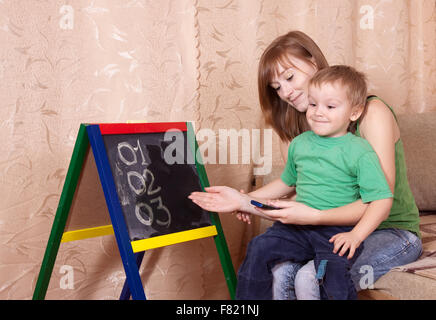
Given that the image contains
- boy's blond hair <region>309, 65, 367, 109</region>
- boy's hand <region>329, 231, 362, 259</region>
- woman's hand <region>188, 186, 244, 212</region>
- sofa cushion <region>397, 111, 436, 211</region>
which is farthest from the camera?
sofa cushion <region>397, 111, 436, 211</region>

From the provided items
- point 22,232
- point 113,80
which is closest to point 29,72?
point 113,80

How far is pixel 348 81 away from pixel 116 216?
2.26 feet

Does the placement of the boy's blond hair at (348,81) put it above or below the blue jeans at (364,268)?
above

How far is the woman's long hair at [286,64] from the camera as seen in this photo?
1367 millimetres

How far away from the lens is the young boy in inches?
42.3

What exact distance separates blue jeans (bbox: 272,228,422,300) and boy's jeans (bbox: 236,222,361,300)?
0.07 feet

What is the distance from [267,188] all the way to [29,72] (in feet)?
2.95

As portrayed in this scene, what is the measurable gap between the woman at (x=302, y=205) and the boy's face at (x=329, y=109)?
0.10 m

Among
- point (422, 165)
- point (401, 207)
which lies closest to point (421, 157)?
point (422, 165)

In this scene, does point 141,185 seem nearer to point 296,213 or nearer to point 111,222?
point 111,222

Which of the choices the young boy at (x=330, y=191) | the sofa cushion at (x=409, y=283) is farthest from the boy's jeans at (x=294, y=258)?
the sofa cushion at (x=409, y=283)
